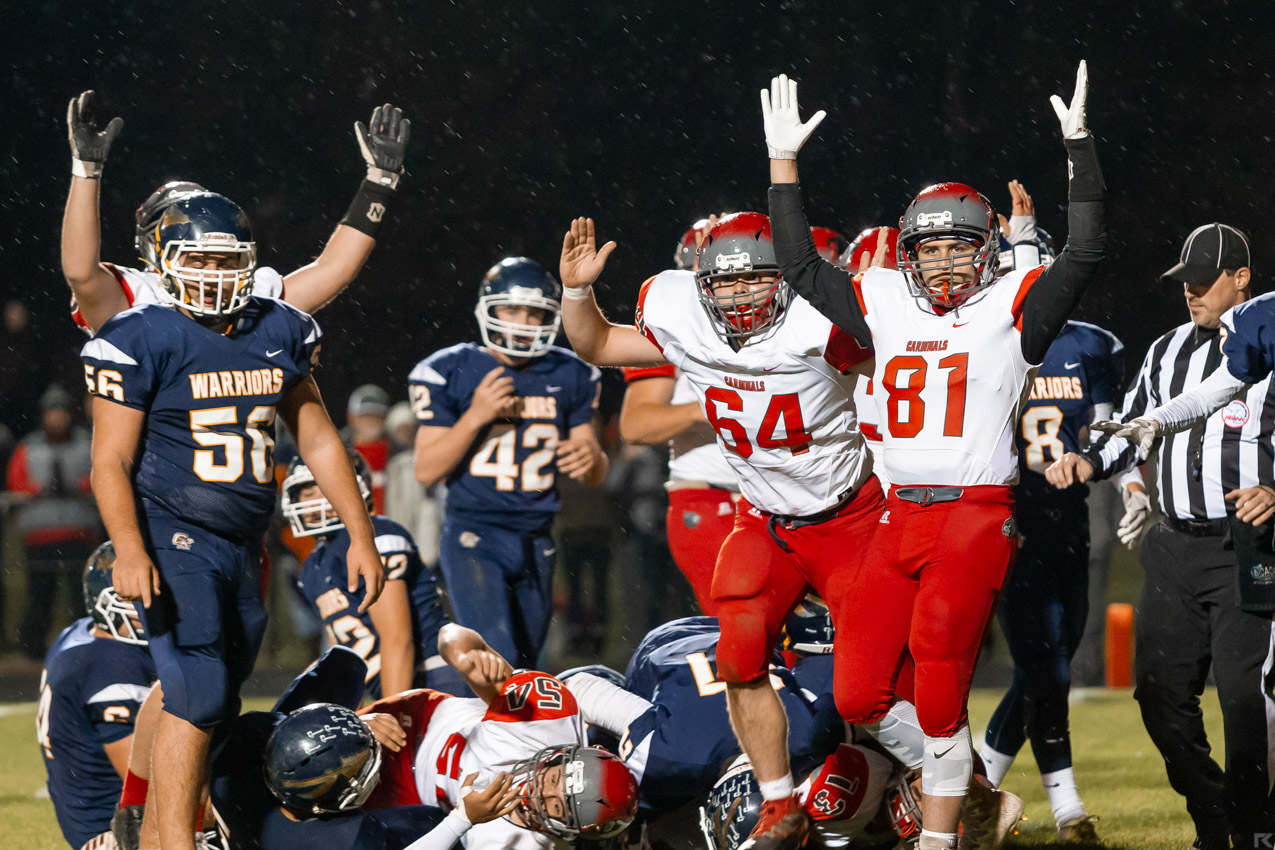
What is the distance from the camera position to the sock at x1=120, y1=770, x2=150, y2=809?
333 centimetres

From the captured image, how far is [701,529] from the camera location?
439cm

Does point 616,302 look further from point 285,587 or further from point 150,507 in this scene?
point 150,507

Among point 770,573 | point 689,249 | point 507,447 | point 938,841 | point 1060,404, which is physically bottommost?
point 938,841

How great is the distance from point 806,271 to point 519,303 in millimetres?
2123

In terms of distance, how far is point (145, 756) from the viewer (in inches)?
131

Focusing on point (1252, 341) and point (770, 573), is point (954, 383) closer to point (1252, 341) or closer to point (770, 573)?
point (770, 573)

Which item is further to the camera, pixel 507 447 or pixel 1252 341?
pixel 507 447

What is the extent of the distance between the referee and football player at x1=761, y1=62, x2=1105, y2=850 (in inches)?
24.1

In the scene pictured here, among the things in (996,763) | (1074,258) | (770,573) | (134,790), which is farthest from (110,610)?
(996,763)

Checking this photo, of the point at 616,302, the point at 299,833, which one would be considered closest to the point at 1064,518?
the point at 299,833

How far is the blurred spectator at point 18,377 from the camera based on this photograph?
1233 cm

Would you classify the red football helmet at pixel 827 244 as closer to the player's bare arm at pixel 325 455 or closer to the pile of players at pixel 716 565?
the pile of players at pixel 716 565

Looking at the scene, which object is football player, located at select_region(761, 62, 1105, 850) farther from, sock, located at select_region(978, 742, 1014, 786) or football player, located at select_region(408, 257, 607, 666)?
football player, located at select_region(408, 257, 607, 666)

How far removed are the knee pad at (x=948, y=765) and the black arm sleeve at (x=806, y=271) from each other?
948 mm
